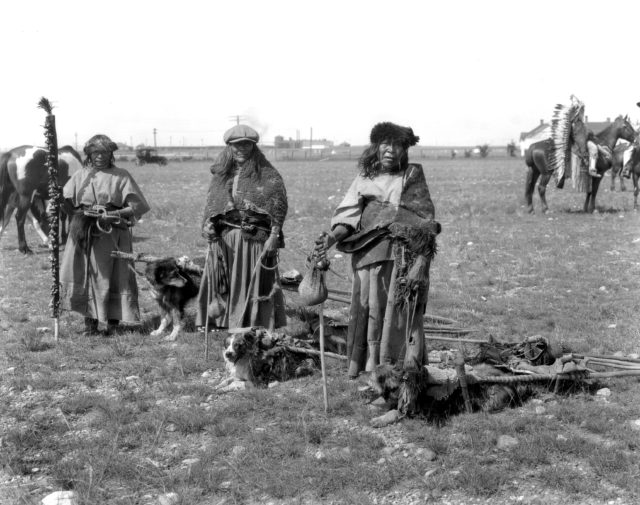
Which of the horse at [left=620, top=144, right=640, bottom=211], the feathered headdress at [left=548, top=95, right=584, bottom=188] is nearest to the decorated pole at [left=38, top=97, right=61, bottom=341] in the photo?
the feathered headdress at [left=548, top=95, right=584, bottom=188]

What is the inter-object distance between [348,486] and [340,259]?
7159 mm

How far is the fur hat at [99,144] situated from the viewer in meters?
7.12

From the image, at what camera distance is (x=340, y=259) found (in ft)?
36.8

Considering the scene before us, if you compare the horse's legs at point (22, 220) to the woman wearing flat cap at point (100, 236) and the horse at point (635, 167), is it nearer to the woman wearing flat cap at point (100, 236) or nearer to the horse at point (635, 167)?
the woman wearing flat cap at point (100, 236)

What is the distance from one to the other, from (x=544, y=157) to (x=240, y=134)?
12166mm

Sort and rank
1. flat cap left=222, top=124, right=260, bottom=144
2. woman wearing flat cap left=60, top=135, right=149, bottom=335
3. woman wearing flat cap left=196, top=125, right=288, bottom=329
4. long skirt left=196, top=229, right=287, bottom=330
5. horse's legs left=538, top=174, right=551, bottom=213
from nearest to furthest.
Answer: flat cap left=222, top=124, right=260, bottom=144 < woman wearing flat cap left=196, top=125, right=288, bottom=329 < long skirt left=196, top=229, right=287, bottom=330 < woman wearing flat cap left=60, top=135, right=149, bottom=335 < horse's legs left=538, top=174, right=551, bottom=213

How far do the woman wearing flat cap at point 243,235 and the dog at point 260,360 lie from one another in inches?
27.2

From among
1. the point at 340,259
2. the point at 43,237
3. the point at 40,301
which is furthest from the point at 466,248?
the point at 43,237

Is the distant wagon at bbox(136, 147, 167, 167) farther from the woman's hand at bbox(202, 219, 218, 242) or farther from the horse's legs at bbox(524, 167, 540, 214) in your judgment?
the woman's hand at bbox(202, 219, 218, 242)

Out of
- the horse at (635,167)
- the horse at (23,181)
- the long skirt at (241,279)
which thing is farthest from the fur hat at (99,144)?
the horse at (635,167)

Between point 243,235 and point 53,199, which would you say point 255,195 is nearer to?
point 243,235

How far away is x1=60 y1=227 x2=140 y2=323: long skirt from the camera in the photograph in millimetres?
7301

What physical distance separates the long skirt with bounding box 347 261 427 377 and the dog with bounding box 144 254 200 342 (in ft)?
7.57

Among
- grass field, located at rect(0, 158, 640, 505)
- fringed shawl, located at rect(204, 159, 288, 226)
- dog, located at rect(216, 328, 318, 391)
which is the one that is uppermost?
fringed shawl, located at rect(204, 159, 288, 226)
